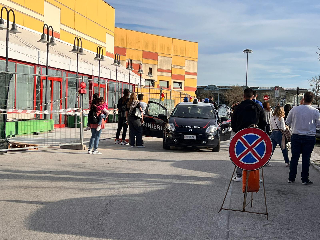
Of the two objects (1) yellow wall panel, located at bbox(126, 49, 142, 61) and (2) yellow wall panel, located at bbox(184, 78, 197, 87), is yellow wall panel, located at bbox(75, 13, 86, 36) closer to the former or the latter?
(1) yellow wall panel, located at bbox(126, 49, 142, 61)

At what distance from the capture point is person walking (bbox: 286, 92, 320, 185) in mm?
8820

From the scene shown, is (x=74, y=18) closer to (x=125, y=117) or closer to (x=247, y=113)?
(x=125, y=117)

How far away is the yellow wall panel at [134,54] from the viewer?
58.1 m

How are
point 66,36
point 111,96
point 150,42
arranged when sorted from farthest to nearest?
point 150,42
point 66,36
point 111,96

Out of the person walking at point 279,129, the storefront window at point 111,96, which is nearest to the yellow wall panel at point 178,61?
the storefront window at point 111,96

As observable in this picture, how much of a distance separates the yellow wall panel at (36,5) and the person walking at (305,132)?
67.6 feet

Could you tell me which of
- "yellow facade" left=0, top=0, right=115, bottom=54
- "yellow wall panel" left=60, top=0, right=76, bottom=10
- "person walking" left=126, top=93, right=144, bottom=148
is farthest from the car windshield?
"yellow wall panel" left=60, top=0, right=76, bottom=10

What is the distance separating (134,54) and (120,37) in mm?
2818

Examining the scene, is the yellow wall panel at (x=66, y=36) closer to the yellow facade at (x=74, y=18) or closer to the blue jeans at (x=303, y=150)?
the yellow facade at (x=74, y=18)

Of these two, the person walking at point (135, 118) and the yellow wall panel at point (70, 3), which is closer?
the person walking at point (135, 118)

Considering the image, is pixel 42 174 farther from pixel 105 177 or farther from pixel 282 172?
pixel 282 172

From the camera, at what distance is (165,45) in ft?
204

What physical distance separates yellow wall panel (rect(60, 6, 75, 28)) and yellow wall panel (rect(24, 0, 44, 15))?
2.74m

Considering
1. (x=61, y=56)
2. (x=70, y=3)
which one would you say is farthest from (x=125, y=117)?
(x=70, y=3)
